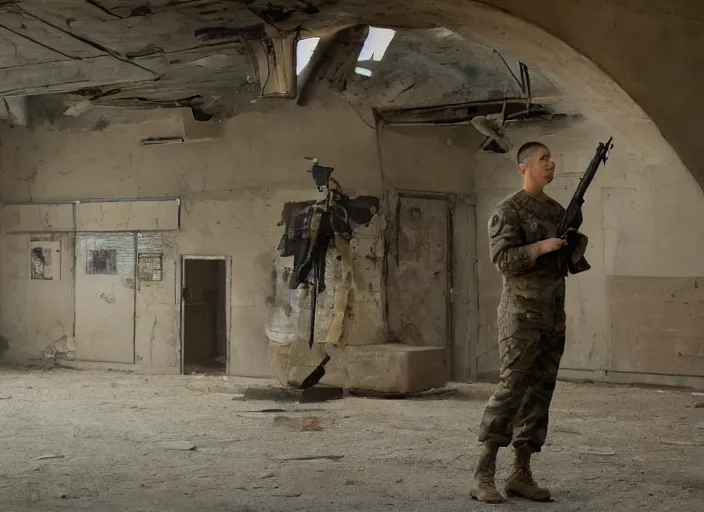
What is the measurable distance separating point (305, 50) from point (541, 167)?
134 inches

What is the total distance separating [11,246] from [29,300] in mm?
677

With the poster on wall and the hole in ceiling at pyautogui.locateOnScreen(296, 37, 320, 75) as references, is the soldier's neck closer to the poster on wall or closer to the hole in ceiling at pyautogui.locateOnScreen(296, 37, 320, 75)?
the hole in ceiling at pyautogui.locateOnScreen(296, 37, 320, 75)

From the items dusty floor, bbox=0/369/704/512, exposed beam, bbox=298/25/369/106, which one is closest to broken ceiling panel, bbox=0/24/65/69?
exposed beam, bbox=298/25/369/106

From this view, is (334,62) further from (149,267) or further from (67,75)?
(149,267)

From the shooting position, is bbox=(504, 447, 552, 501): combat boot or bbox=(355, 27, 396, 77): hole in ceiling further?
bbox=(355, 27, 396, 77): hole in ceiling

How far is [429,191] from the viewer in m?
8.25

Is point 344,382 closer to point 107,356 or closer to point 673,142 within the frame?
point 107,356

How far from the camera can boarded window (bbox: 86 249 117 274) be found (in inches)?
355

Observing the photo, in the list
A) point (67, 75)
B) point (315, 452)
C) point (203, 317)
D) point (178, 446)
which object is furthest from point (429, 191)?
point (178, 446)

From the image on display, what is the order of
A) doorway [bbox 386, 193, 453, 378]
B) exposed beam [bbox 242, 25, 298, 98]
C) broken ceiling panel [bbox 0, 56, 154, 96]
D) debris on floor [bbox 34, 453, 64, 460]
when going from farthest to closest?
doorway [bbox 386, 193, 453, 378]
broken ceiling panel [bbox 0, 56, 154, 96]
exposed beam [bbox 242, 25, 298, 98]
debris on floor [bbox 34, 453, 64, 460]

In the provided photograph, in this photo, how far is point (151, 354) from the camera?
876 centimetres

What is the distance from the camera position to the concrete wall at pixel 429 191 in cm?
771

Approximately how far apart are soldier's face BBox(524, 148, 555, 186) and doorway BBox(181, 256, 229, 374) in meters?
5.35

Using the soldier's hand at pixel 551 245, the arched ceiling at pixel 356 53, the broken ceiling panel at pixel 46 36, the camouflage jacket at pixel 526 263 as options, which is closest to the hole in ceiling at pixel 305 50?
the arched ceiling at pixel 356 53
